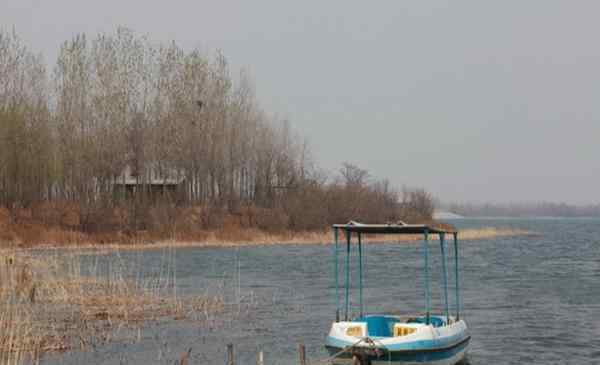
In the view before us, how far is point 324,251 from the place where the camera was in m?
53.7

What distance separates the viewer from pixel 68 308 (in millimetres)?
21953

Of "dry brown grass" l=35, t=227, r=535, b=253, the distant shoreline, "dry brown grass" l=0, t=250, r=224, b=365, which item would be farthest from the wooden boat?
"dry brown grass" l=35, t=227, r=535, b=253

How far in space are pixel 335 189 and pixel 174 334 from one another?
56130mm

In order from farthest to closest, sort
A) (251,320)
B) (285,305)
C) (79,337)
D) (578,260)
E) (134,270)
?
(578,260), (134,270), (285,305), (251,320), (79,337)

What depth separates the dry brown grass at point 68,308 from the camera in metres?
Answer: 17.1

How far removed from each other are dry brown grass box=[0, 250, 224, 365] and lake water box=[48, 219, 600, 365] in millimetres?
709

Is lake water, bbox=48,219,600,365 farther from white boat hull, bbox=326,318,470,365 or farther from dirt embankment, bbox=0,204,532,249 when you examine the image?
dirt embankment, bbox=0,204,532,249

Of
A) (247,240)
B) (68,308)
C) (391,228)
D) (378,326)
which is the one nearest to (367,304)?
(68,308)

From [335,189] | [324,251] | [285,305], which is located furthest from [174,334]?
[335,189]

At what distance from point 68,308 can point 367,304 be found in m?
9.54

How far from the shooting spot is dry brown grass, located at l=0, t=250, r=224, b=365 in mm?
17078

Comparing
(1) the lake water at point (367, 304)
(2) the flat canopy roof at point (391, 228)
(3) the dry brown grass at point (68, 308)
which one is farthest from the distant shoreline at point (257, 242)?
(2) the flat canopy roof at point (391, 228)

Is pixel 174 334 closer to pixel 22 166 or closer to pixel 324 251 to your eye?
pixel 324 251

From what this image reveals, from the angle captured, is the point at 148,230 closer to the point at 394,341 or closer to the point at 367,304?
the point at 367,304
